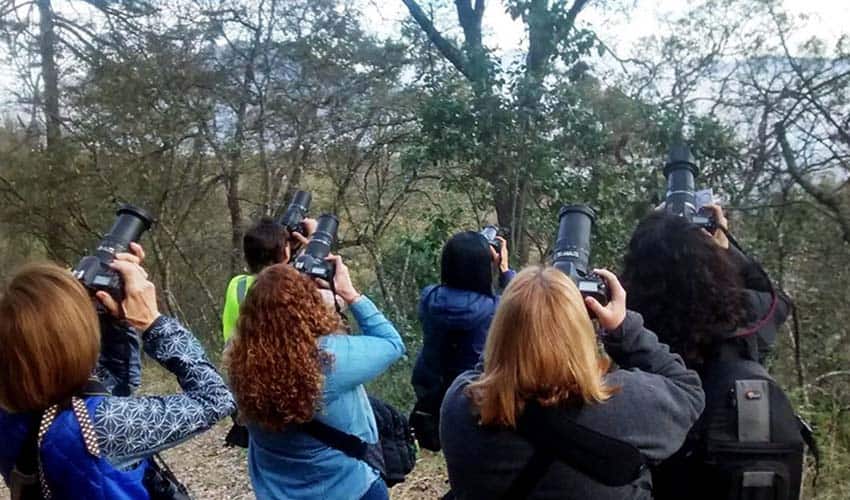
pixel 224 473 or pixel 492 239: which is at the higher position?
pixel 492 239

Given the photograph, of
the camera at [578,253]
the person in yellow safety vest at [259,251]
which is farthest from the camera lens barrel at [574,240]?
the person in yellow safety vest at [259,251]

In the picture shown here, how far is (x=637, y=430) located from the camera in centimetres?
190

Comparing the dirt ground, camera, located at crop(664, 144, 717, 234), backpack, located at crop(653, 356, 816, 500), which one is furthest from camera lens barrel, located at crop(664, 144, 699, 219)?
the dirt ground

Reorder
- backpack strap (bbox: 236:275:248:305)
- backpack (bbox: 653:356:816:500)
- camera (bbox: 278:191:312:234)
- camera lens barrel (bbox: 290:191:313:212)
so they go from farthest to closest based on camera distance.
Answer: camera lens barrel (bbox: 290:191:313:212)
camera (bbox: 278:191:312:234)
backpack strap (bbox: 236:275:248:305)
backpack (bbox: 653:356:816:500)

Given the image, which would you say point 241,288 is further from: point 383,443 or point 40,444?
point 40,444

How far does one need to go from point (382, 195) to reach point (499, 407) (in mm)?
7860

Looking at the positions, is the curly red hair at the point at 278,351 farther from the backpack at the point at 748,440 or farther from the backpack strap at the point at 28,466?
the backpack at the point at 748,440

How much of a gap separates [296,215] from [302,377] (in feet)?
5.34

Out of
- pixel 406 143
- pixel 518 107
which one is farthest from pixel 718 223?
pixel 406 143

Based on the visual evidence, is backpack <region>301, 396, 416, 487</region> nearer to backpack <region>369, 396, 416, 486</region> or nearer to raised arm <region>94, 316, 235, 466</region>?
backpack <region>369, 396, 416, 486</region>

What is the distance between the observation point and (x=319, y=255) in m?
2.90

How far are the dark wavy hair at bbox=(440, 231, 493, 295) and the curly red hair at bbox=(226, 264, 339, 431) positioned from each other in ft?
3.73

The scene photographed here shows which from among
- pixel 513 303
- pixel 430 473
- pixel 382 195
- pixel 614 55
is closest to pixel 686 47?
pixel 614 55

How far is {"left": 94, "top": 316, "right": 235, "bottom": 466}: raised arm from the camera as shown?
1.92 meters
